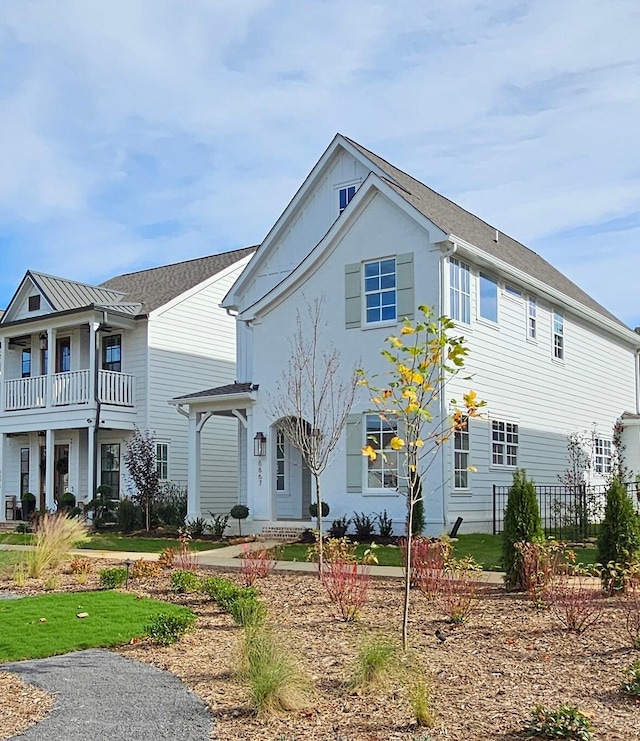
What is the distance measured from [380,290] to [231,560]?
6.65m

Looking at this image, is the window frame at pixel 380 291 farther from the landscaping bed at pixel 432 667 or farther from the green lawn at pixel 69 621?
the green lawn at pixel 69 621

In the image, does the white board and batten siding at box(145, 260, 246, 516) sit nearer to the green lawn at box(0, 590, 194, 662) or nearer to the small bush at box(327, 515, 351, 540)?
the small bush at box(327, 515, 351, 540)

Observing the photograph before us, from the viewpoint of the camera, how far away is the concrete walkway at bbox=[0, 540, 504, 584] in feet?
41.5

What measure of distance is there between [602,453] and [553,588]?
55.9 ft

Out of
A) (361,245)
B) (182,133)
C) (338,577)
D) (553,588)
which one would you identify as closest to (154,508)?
(361,245)

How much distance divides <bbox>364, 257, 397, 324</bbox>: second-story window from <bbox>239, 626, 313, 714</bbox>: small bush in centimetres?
1232

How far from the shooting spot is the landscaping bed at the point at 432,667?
224 inches

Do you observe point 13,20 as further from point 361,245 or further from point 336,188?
point 336,188

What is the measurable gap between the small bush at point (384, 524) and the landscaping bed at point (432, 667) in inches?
260

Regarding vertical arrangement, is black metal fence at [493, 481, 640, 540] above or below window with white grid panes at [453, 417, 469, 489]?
below

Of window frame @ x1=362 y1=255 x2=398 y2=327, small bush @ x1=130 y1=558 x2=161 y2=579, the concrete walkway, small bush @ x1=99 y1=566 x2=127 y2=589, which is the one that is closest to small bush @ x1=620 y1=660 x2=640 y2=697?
the concrete walkway

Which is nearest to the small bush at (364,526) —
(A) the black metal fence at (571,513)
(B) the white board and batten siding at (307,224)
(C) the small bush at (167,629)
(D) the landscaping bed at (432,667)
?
(A) the black metal fence at (571,513)

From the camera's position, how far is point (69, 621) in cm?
935

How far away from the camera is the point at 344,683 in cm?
662
